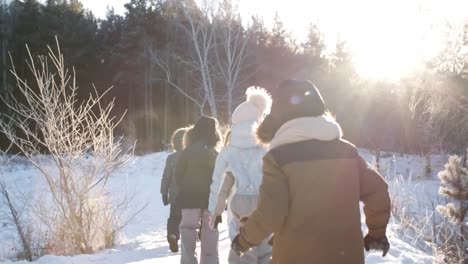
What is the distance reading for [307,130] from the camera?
271 cm

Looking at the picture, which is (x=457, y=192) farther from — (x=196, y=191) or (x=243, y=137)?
(x=243, y=137)

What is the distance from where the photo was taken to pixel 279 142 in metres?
2.77

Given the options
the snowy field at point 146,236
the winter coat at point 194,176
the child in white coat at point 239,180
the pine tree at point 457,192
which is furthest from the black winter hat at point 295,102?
the pine tree at point 457,192

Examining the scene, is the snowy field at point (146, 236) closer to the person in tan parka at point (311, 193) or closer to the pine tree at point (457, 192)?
the pine tree at point (457, 192)

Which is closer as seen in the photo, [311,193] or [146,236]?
[311,193]

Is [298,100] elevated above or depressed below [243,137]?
above

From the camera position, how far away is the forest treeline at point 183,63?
27.8 meters

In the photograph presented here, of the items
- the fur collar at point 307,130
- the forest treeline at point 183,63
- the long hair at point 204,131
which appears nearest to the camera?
the fur collar at point 307,130

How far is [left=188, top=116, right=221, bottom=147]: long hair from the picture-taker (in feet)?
17.7

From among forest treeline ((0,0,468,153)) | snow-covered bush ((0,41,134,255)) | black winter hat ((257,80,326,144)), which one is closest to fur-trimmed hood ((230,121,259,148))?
black winter hat ((257,80,326,144))

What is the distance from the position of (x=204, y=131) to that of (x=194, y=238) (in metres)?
1.14

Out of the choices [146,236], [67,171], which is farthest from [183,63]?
[67,171]

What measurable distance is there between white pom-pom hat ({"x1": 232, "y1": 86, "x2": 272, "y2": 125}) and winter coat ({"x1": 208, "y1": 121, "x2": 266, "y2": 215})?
131 millimetres

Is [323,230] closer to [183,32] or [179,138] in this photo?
[179,138]
